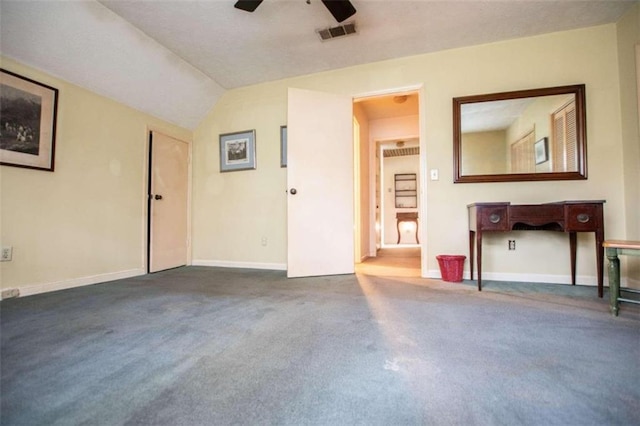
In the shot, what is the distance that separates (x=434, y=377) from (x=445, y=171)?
2.33m

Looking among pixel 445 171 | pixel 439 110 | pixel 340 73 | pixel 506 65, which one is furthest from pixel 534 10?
pixel 340 73

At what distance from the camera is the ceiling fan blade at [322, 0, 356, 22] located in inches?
81.6

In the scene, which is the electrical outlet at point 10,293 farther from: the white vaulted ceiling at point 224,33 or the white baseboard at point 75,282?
the white vaulted ceiling at point 224,33

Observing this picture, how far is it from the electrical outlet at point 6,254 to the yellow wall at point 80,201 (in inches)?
1.1

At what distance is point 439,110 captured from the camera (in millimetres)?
3008

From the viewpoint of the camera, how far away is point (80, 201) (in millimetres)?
2736

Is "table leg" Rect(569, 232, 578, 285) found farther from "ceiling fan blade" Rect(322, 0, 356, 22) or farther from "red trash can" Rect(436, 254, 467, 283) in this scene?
"ceiling fan blade" Rect(322, 0, 356, 22)

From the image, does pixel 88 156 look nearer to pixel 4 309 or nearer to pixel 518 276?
pixel 4 309

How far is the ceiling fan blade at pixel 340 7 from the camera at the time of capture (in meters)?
2.07

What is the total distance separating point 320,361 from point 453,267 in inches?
79.6

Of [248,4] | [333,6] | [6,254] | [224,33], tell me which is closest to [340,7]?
[333,6]

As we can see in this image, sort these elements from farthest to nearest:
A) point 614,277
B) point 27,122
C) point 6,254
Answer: point 27,122 → point 6,254 → point 614,277

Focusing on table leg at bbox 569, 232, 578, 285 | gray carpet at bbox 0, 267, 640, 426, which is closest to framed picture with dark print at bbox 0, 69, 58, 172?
gray carpet at bbox 0, 267, 640, 426

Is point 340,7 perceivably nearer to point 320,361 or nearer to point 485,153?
point 485,153
